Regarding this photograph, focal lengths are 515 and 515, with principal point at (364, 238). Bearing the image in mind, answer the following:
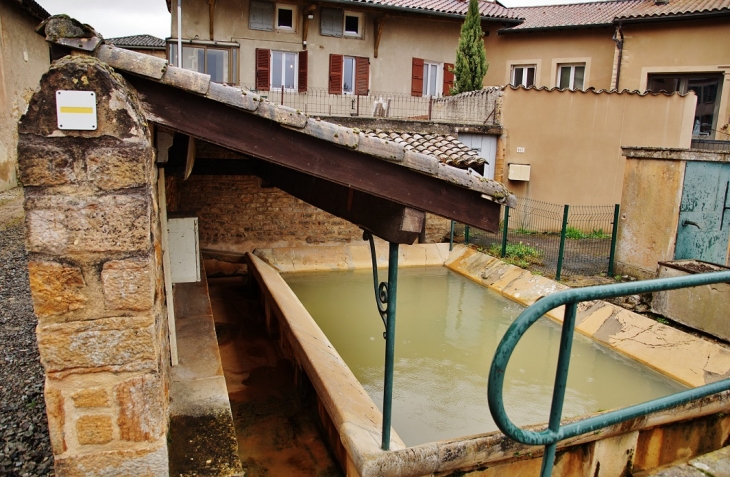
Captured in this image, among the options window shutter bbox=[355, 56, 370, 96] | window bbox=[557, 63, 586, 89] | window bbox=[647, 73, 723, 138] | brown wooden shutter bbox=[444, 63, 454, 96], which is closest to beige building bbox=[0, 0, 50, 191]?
window shutter bbox=[355, 56, 370, 96]

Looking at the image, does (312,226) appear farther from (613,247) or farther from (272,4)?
(272,4)

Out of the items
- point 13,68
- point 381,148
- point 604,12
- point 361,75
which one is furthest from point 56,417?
point 604,12

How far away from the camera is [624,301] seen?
25.7ft

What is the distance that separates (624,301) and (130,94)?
24.9ft

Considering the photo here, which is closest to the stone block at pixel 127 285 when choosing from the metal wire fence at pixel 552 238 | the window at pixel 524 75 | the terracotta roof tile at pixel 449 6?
the metal wire fence at pixel 552 238

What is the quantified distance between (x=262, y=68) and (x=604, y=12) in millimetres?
12217

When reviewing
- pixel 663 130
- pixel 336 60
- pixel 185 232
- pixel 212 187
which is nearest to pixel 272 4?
pixel 336 60

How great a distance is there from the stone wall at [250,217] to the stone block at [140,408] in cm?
818

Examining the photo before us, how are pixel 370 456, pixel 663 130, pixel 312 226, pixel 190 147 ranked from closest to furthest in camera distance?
pixel 370 456
pixel 190 147
pixel 312 226
pixel 663 130

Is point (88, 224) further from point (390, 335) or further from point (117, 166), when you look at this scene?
point (390, 335)

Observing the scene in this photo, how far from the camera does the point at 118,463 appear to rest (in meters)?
2.53

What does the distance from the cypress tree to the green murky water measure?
8698mm

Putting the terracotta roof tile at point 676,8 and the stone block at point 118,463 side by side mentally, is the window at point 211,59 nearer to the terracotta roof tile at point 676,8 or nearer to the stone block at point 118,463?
the terracotta roof tile at point 676,8

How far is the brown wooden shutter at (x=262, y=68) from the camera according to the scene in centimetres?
1585
